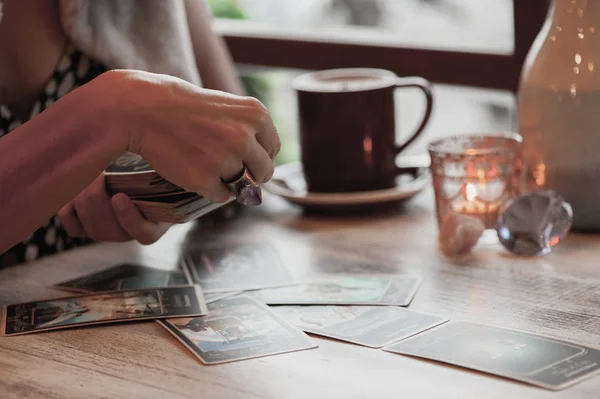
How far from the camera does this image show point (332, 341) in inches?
31.4

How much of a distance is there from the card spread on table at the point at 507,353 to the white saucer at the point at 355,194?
397 mm

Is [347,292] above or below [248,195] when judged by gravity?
below

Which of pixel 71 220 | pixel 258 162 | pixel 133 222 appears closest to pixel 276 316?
pixel 258 162

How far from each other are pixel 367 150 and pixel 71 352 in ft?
1.78

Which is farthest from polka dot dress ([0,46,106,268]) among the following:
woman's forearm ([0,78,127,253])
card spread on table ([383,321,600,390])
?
card spread on table ([383,321,600,390])

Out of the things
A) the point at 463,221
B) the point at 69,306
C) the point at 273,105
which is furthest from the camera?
the point at 273,105

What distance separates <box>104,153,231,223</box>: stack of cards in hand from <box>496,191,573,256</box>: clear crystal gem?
1.09ft

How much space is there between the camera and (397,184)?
4.15ft

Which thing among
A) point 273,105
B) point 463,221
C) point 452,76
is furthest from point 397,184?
point 273,105

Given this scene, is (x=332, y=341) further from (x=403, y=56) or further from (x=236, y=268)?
(x=403, y=56)

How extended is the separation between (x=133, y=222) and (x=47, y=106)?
26 centimetres

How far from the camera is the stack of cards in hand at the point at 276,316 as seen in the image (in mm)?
737

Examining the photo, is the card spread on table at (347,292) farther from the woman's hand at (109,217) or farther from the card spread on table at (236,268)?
the woman's hand at (109,217)

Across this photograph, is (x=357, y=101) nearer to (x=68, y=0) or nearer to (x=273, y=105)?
(x=68, y=0)
